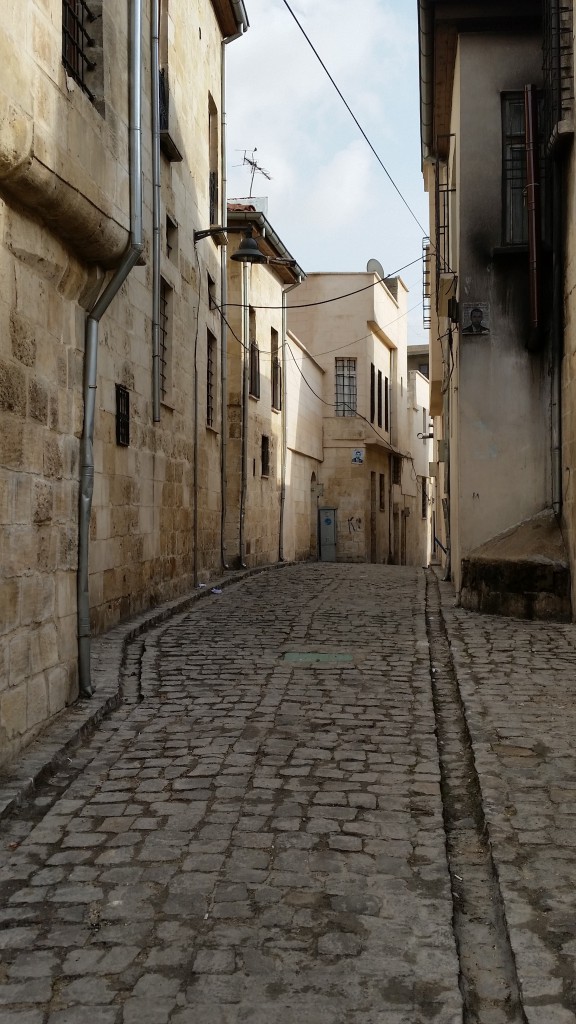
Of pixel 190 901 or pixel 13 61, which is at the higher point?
pixel 13 61

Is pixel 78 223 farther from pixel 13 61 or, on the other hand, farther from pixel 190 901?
pixel 190 901

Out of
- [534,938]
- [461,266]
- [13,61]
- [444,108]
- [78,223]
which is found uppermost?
[444,108]

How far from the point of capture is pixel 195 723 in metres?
6.28

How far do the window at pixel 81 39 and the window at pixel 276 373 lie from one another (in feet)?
48.7

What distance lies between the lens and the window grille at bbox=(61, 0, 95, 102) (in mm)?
6480

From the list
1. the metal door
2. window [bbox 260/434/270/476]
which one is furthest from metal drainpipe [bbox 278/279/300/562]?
the metal door

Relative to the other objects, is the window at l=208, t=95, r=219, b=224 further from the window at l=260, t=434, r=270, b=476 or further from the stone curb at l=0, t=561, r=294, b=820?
the stone curb at l=0, t=561, r=294, b=820

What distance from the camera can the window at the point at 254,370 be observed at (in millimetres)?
19141

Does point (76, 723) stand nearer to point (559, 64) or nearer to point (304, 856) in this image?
point (304, 856)

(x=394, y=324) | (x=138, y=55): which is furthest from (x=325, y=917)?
(x=394, y=324)

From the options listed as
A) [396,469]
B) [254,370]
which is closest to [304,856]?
[254,370]

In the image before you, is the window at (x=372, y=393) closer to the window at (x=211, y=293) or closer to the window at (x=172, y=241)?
the window at (x=211, y=293)

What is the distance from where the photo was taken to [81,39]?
6.72 metres

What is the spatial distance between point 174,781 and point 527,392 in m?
7.93
